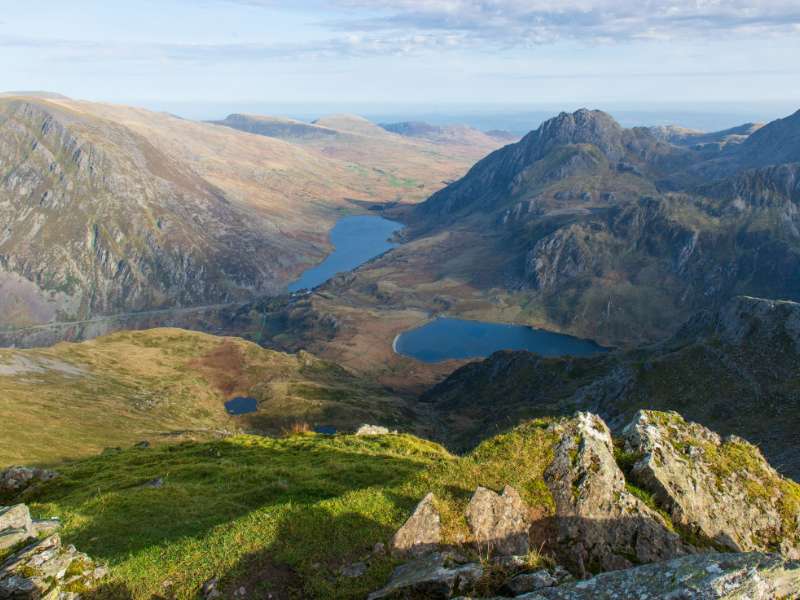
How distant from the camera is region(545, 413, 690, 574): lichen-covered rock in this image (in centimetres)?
2450

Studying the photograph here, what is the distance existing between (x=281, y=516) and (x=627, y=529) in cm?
1592

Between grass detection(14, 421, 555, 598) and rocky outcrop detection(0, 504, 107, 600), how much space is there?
926 mm

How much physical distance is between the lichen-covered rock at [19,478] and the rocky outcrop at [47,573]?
26790mm

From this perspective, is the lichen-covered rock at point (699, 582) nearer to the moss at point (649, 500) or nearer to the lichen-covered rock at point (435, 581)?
the lichen-covered rock at point (435, 581)

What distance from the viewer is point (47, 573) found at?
20.5m

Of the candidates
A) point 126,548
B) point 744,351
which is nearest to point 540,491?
point 126,548

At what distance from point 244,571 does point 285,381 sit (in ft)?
541

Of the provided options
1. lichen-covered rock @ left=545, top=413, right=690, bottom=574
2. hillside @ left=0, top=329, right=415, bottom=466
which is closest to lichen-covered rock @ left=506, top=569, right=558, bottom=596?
lichen-covered rock @ left=545, top=413, right=690, bottom=574

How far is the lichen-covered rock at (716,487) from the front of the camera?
1099 inches

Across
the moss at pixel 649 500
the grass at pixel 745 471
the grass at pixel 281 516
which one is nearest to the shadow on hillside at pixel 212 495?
the grass at pixel 281 516

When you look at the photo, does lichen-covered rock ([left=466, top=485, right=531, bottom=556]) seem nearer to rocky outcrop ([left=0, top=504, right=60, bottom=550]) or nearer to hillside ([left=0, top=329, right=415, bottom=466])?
rocky outcrop ([left=0, top=504, right=60, bottom=550])

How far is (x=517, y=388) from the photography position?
158750 mm

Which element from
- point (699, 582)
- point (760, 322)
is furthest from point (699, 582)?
point (760, 322)

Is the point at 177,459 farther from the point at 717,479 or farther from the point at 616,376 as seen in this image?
the point at 616,376
